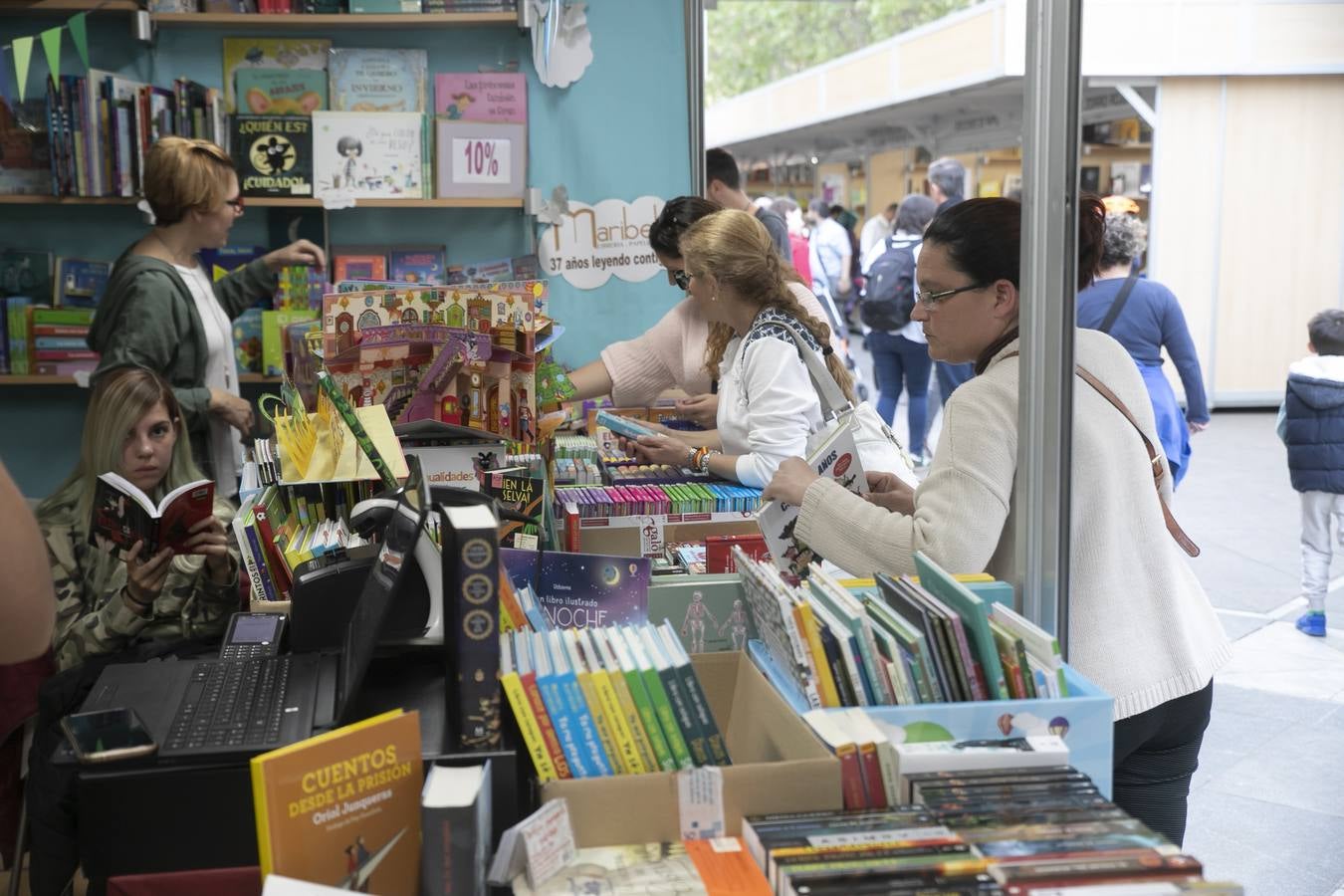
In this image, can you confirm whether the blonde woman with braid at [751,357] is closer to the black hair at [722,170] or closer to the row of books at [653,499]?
the row of books at [653,499]

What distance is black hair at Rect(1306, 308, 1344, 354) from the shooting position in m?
4.82

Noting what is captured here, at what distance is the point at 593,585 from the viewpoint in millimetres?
1934

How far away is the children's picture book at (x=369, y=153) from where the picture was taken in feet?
15.3

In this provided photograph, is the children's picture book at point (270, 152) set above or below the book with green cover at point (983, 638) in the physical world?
above

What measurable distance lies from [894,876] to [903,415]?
332 inches

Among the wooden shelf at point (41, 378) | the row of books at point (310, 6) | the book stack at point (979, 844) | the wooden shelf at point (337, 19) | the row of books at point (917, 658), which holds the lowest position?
the book stack at point (979, 844)

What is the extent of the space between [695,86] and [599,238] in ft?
2.31

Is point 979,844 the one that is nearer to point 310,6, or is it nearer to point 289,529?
point 289,529

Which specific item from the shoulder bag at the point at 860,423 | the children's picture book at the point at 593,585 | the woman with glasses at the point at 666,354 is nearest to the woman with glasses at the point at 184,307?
the woman with glasses at the point at 666,354

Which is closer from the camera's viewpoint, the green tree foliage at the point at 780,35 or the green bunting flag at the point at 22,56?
the green bunting flag at the point at 22,56

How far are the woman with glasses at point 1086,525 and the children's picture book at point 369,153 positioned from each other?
10.5 ft

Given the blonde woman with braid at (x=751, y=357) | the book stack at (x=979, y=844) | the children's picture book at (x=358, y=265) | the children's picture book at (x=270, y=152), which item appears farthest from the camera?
the children's picture book at (x=358, y=265)

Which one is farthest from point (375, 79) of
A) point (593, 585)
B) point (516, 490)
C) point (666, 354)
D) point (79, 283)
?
point (593, 585)

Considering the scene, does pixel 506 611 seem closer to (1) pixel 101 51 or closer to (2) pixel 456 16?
(2) pixel 456 16
